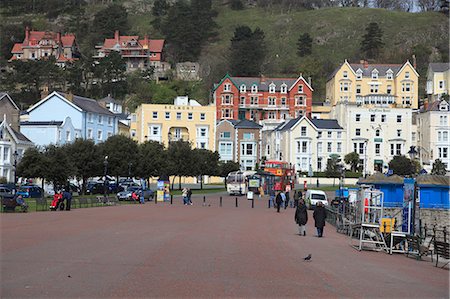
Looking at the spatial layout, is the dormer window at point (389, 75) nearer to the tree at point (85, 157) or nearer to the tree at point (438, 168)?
the tree at point (438, 168)

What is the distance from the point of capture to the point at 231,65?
148m

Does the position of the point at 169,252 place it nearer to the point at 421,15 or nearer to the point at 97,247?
the point at 97,247

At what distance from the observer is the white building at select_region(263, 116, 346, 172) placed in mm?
104812

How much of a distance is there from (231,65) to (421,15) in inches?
2451

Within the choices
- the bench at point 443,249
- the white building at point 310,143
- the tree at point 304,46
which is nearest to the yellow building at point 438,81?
the white building at point 310,143

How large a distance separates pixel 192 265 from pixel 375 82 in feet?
367

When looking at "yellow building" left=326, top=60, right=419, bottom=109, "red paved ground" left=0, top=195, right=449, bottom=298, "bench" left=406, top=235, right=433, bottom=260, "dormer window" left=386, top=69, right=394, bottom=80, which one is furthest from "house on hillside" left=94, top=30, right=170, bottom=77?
"bench" left=406, top=235, right=433, bottom=260

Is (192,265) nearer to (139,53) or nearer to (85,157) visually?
(85,157)

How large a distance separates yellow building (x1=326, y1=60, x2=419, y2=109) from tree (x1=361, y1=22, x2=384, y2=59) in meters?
32.7

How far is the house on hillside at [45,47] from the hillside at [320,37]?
9.37 metres

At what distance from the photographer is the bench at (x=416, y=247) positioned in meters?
25.7

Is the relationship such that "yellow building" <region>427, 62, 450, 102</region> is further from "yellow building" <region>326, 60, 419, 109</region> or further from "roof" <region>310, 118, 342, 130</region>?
"roof" <region>310, 118, 342, 130</region>

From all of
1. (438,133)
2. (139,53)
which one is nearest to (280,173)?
(438,133)

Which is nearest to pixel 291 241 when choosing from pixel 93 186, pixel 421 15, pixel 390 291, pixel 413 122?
pixel 390 291
